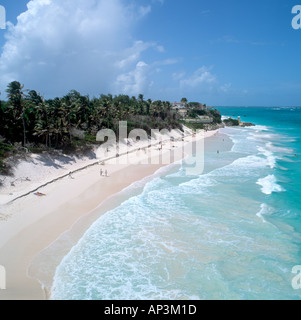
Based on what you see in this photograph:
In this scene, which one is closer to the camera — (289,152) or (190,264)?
(190,264)

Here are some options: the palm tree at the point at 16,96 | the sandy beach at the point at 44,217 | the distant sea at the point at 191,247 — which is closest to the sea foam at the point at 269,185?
the distant sea at the point at 191,247

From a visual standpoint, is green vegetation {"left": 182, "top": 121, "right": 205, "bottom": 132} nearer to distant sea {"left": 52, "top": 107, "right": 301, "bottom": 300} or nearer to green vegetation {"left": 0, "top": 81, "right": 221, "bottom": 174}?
green vegetation {"left": 0, "top": 81, "right": 221, "bottom": 174}

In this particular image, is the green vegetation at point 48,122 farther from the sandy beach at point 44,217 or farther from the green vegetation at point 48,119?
the sandy beach at point 44,217

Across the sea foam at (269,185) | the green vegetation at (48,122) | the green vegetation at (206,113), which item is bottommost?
the sea foam at (269,185)

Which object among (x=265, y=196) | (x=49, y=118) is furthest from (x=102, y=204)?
(x=49, y=118)
